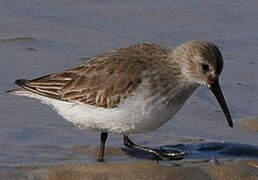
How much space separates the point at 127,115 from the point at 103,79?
19.5 inches

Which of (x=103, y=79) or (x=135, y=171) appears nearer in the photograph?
(x=135, y=171)

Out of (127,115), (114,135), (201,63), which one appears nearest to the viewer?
(127,115)

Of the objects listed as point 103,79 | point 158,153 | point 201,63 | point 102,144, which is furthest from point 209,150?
point 103,79

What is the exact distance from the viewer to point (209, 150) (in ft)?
29.0

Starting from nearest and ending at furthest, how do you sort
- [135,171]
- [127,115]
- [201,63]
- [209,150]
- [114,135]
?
[135,171], [127,115], [201,63], [209,150], [114,135]

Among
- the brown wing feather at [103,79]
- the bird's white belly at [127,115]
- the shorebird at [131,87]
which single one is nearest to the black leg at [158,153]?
the shorebird at [131,87]

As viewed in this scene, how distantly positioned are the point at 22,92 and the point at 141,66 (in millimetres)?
1169

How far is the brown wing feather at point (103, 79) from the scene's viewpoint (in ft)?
27.5

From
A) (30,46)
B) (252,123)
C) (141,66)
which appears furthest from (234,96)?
(30,46)

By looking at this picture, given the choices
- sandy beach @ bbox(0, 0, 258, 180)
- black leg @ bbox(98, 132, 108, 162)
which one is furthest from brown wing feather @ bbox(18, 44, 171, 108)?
sandy beach @ bbox(0, 0, 258, 180)

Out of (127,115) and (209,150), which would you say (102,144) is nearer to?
(127,115)

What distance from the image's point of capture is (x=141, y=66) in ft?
27.8

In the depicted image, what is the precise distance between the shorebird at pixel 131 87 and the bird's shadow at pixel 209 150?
0.11 meters

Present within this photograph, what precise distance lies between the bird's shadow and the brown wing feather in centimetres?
70
